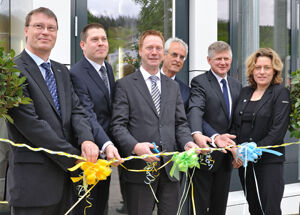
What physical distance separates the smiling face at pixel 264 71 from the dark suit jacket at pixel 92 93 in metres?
1.54

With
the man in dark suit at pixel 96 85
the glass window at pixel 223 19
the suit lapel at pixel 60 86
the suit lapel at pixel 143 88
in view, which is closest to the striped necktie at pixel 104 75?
the man in dark suit at pixel 96 85

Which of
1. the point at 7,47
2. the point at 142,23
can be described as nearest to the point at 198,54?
the point at 142,23

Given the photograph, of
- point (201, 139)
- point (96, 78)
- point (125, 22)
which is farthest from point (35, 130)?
point (125, 22)

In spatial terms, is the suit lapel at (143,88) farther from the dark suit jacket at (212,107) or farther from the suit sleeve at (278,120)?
the suit sleeve at (278,120)

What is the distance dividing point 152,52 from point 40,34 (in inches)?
40.3

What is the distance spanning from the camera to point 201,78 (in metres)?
3.93

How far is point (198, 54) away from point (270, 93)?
1.85 meters

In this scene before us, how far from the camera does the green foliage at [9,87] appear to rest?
2.44 metres

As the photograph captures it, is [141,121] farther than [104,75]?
No

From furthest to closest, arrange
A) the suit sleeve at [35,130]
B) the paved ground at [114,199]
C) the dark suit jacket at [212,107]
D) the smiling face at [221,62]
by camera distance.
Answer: the paved ground at [114,199] < the smiling face at [221,62] < the dark suit jacket at [212,107] < the suit sleeve at [35,130]

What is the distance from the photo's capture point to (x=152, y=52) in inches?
129

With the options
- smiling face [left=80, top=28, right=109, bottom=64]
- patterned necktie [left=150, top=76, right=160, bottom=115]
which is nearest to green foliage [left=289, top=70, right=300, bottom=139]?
patterned necktie [left=150, top=76, right=160, bottom=115]

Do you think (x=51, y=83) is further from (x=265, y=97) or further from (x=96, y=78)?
(x=265, y=97)

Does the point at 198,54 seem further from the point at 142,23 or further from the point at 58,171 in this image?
the point at 58,171
